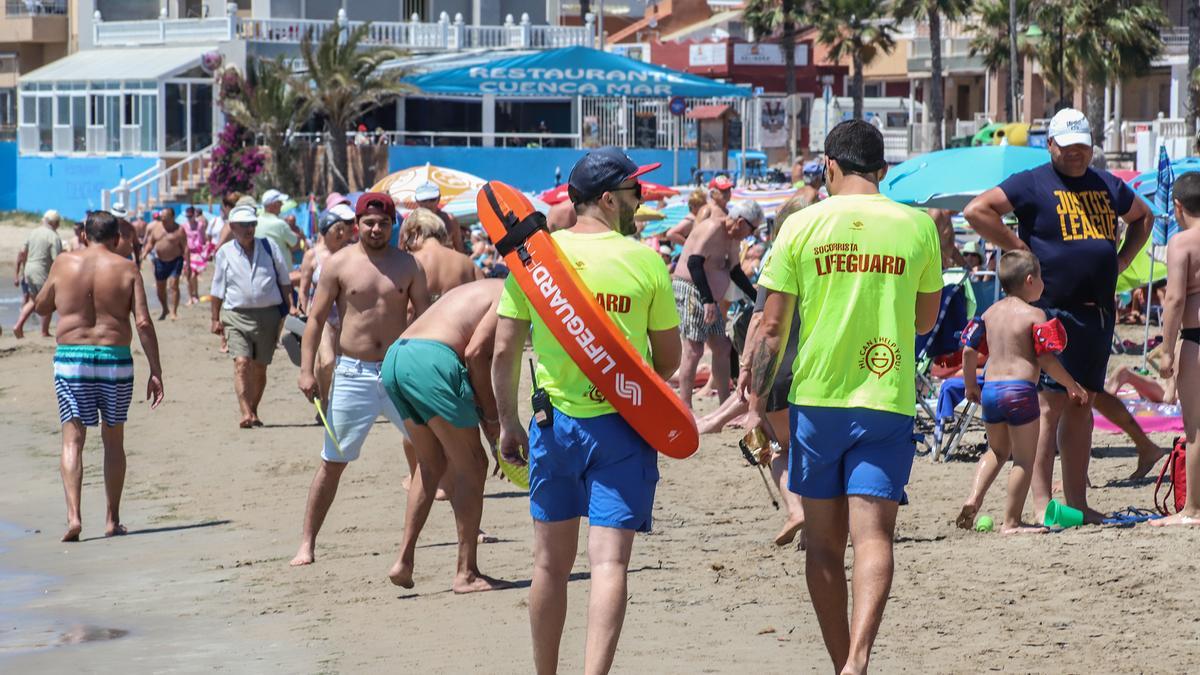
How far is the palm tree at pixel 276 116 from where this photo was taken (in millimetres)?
35688

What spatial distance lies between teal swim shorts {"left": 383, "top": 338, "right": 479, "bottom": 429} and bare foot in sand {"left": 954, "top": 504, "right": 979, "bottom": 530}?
222cm

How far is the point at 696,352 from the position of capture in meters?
11.1

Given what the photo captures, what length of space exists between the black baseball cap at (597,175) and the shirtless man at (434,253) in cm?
324

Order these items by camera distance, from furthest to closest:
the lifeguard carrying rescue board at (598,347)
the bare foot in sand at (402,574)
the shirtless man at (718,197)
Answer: the shirtless man at (718,197) < the bare foot in sand at (402,574) < the lifeguard carrying rescue board at (598,347)

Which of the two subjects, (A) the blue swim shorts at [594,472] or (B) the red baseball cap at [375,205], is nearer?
(A) the blue swim shorts at [594,472]

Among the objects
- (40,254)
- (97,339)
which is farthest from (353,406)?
(40,254)

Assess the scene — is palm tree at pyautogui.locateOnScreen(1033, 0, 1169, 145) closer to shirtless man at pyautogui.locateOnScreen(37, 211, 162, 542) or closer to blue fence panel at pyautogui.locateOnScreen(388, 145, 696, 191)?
blue fence panel at pyautogui.locateOnScreen(388, 145, 696, 191)

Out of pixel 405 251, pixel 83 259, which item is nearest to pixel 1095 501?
pixel 405 251

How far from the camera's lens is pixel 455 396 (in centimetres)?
605

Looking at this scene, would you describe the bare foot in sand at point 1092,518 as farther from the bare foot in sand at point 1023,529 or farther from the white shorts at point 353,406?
the white shorts at point 353,406

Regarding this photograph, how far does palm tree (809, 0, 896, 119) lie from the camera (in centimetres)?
4509

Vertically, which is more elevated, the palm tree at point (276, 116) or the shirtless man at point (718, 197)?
the palm tree at point (276, 116)

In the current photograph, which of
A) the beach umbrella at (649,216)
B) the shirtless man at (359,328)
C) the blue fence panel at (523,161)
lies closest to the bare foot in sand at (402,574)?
the shirtless man at (359,328)

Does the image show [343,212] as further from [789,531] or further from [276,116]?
[276,116]
